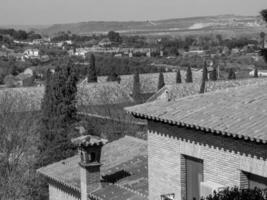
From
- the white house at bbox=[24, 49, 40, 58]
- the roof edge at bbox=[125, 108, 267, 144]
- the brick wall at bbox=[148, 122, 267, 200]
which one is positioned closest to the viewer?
the roof edge at bbox=[125, 108, 267, 144]

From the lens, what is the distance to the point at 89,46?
169 m

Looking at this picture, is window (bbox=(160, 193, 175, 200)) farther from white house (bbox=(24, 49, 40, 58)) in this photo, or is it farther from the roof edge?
white house (bbox=(24, 49, 40, 58))

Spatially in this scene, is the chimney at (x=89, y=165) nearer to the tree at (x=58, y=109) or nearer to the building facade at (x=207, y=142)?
the building facade at (x=207, y=142)

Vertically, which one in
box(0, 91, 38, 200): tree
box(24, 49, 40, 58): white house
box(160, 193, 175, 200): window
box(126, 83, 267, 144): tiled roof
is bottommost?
box(24, 49, 40, 58): white house

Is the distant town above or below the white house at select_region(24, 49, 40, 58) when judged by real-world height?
above

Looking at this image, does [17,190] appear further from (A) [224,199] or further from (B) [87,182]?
(A) [224,199]

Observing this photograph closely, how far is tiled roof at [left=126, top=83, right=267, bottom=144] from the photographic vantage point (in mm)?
9141

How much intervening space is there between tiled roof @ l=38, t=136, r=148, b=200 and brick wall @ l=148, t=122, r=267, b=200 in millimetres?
1099

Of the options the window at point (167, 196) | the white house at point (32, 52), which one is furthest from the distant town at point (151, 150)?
the white house at point (32, 52)

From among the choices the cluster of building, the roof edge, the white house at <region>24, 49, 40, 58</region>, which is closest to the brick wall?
the cluster of building

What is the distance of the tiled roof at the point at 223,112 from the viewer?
30.0 feet

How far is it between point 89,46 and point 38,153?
14485 centimetres

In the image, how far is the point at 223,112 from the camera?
402 inches

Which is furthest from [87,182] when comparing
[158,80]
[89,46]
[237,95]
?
[89,46]
